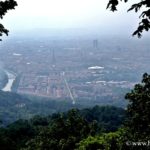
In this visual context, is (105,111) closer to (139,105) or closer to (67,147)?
(67,147)

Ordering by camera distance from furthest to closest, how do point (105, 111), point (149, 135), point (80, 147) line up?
1. point (105, 111)
2. point (80, 147)
3. point (149, 135)

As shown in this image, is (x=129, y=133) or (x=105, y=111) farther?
(x=105, y=111)

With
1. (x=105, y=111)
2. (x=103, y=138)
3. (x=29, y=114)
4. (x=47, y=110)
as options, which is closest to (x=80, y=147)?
(x=103, y=138)

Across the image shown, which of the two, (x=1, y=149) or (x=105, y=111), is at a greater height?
(x=105, y=111)

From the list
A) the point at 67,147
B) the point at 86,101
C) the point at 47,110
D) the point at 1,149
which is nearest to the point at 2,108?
the point at 47,110

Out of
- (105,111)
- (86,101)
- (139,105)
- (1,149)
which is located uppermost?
(86,101)

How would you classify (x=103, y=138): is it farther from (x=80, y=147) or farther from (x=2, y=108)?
(x=2, y=108)

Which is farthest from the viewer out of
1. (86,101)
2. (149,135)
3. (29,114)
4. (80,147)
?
(86,101)
